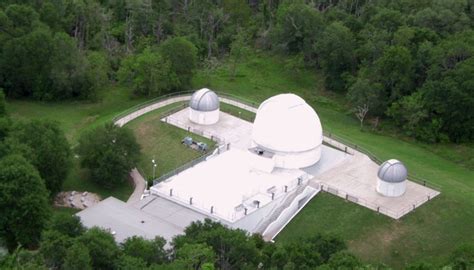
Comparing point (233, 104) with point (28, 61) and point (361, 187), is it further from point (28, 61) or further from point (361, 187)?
point (28, 61)

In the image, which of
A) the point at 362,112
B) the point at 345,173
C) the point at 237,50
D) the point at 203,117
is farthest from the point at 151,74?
the point at 345,173

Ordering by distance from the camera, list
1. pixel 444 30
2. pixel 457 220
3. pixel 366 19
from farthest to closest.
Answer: pixel 366 19 < pixel 444 30 < pixel 457 220

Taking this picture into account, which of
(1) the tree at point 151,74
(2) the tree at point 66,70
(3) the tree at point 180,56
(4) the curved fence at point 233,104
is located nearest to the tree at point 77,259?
(4) the curved fence at point 233,104

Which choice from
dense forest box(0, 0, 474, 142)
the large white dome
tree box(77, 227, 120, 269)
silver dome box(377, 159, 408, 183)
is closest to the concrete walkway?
silver dome box(377, 159, 408, 183)

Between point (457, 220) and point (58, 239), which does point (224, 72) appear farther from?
point (58, 239)

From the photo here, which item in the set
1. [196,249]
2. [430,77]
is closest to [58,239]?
[196,249]

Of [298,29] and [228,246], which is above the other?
[298,29]

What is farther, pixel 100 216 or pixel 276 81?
pixel 276 81
